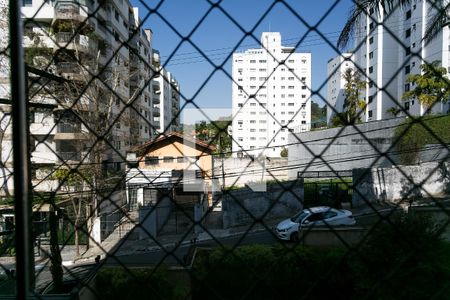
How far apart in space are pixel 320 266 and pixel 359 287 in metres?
0.76

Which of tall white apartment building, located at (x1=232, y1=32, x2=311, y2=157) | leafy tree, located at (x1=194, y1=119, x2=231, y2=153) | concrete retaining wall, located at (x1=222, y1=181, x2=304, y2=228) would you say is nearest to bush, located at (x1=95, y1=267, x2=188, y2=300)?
leafy tree, located at (x1=194, y1=119, x2=231, y2=153)

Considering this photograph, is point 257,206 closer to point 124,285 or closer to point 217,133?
point 124,285

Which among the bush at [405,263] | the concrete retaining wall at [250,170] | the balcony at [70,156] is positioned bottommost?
the bush at [405,263]

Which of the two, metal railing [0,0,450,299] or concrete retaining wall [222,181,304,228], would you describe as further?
concrete retaining wall [222,181,304,228]

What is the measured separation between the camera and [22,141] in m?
0.58

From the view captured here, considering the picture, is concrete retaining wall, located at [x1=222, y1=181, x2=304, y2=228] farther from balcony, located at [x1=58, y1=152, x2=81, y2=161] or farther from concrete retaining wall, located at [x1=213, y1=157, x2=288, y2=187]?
balcony, located at [x1=58, y1=152, x2=81, y2=161]

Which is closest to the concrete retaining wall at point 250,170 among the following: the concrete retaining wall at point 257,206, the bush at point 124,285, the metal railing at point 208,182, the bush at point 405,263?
the metal railing at point 208,182

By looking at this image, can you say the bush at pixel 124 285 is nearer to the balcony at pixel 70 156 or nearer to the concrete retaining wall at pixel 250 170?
the concrete retaining wall at pixel 250 170

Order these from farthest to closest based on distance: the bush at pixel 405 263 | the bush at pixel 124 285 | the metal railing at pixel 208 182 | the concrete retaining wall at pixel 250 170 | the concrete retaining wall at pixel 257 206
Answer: the concrete retaining wall at pixel 257 206
the bush at pixel 124 285
the bush at pixel 405 263
the concrete retaining wall at pixel 250 170
the metal railing at pixel 208 182

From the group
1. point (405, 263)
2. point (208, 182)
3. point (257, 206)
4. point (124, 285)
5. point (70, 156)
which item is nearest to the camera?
point (405, 263)

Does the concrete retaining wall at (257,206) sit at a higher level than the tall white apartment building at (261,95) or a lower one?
lower

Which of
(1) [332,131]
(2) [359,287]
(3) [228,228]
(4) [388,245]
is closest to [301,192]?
(3) [228,228]

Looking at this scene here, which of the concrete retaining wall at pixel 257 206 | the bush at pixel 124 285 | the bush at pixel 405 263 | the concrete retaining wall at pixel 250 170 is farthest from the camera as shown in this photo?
the concrete retaining wall at pixel 257 206

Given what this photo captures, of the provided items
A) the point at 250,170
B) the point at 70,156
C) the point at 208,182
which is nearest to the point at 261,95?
the point at 250,170
